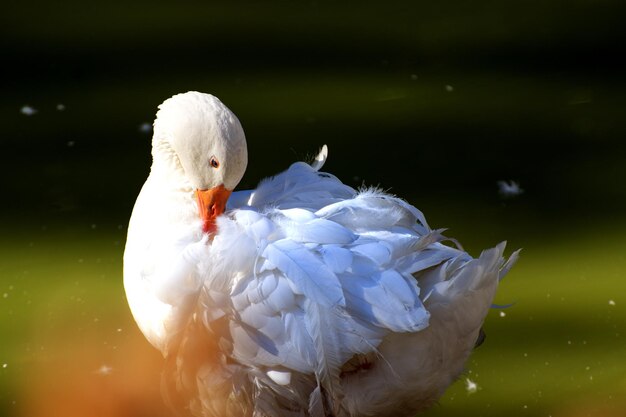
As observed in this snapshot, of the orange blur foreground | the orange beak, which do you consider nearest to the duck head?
the orange beak

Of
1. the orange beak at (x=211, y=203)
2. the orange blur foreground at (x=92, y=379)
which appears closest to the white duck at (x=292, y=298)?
the orange beak at (x=211, y=203)

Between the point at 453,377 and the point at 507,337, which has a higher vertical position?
the point at 453,377

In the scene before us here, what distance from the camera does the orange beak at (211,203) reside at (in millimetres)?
1896

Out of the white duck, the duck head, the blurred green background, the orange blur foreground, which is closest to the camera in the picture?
the white duck

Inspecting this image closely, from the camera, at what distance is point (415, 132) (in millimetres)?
2949

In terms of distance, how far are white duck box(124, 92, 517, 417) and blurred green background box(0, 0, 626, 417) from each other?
11.9 inches

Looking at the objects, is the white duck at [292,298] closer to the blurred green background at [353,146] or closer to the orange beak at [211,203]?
the orange beak at [211,203]

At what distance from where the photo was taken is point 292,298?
5.73ft

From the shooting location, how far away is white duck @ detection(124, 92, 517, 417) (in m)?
1.74

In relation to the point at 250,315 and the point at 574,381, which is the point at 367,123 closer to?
the point at 574,381

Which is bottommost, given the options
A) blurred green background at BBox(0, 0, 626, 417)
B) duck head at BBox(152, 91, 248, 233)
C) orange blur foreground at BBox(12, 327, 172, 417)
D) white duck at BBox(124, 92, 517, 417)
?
orange blur foreground at BBox(12, 327, 172, 417)

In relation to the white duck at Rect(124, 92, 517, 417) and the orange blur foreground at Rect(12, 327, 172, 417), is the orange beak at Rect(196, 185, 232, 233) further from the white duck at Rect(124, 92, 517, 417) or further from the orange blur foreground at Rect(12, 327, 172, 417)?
the orange blur foreground at Rect(12, 327, 172, 417)

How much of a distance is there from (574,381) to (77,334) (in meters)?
1.05

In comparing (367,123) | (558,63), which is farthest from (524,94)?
(367,123)
